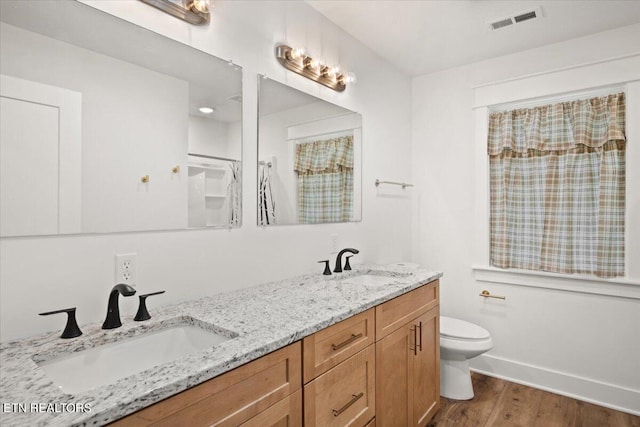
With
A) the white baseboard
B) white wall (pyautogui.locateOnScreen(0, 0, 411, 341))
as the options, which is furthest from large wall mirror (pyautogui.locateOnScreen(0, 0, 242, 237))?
the white baseboard

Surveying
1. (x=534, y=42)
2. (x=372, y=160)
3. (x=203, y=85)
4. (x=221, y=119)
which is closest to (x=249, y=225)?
(x=221, y=119)

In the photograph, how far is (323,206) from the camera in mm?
2271

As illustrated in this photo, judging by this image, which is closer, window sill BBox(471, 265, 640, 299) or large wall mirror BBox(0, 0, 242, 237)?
large wall mirror BBox(0, 0, 242, 237)

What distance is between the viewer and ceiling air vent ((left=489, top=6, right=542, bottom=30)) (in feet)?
7.26

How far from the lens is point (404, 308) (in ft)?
6.07

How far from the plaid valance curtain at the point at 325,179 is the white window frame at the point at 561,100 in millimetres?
1222

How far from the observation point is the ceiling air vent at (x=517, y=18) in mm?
2213

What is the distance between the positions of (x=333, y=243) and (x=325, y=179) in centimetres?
43

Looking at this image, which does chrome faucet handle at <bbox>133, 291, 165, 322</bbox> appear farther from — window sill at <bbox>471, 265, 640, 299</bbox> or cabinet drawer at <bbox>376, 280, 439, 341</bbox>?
Answer: window sill at <bbox>471, 265, 640, 299</bbox>

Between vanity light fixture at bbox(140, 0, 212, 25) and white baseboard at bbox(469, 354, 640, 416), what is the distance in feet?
10.1

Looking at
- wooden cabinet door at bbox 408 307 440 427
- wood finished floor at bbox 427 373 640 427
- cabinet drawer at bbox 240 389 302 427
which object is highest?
cabinet drawer at bbox 240 389 302 427

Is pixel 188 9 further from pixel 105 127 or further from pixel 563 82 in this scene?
pixel 563 82

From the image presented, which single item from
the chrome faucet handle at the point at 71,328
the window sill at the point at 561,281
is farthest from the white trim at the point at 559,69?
the chrome faucet handle at the point at 71,328

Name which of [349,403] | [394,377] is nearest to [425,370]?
[394,377]
